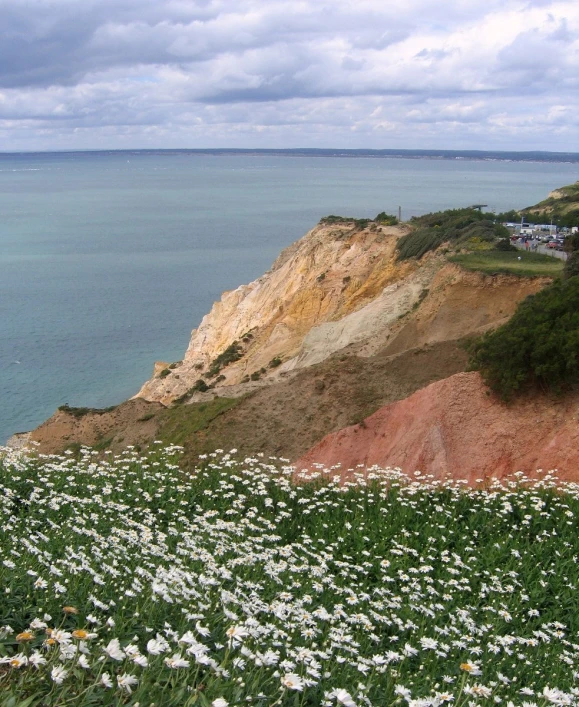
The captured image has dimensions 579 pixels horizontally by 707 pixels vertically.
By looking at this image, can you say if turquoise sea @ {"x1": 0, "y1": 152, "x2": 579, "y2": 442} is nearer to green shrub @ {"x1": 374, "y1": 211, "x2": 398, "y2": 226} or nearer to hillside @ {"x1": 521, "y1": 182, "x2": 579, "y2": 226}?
green shrub @ {"x1": 374, "y1": 211, "x2": 398, "y2": 226}

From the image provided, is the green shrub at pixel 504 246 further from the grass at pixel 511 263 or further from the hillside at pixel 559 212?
the hillside at pixel 559 212

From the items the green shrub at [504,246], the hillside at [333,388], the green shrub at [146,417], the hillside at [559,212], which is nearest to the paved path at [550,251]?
the green shrub at [504,246]

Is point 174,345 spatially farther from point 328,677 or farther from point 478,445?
point 328,677

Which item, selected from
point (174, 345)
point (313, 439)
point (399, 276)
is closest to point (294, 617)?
point (313, 439)

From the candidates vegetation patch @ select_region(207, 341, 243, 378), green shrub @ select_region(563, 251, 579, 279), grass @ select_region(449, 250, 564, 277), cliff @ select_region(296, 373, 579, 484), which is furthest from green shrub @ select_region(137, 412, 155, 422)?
green shrub @ select_region(563, 251, 579, 279)

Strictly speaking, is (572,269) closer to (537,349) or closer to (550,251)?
(537,349)

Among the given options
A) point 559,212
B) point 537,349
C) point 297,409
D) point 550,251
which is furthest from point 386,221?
point 537,349
